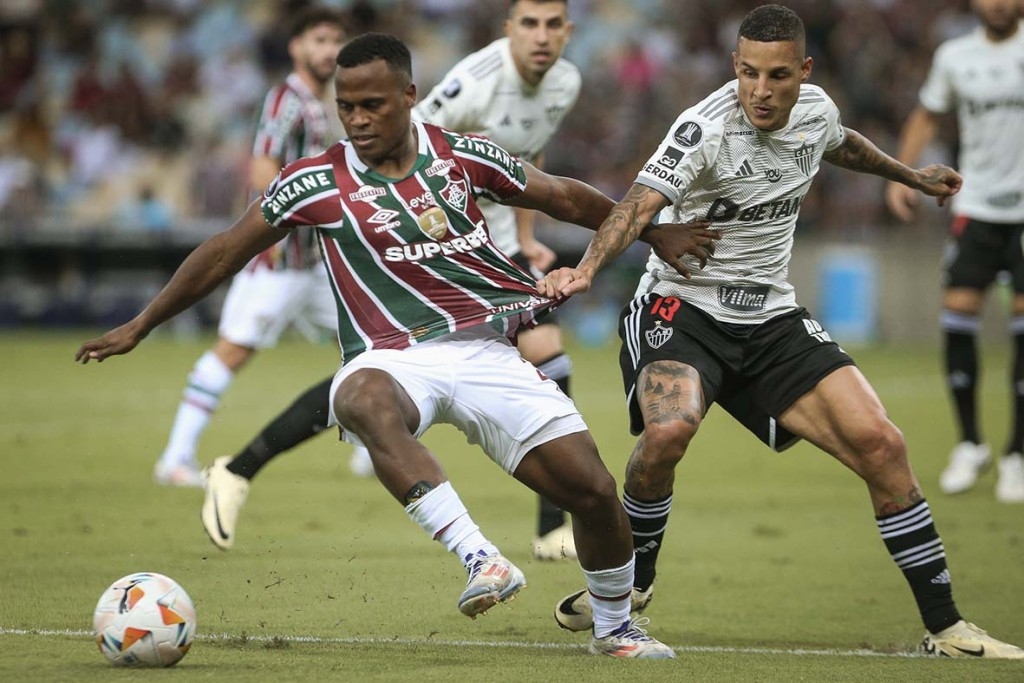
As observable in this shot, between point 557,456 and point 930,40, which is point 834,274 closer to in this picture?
point 930,40

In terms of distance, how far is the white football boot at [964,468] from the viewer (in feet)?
33.5

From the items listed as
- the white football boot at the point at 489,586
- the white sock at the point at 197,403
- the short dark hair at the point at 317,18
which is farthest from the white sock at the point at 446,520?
the short dark hair at the point at 317,18

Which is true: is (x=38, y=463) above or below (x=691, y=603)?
below

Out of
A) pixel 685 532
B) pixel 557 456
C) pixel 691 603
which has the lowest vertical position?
pixel 685 532

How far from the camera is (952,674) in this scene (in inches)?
214

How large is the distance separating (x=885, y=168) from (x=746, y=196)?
738mm

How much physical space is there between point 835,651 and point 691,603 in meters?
1.20

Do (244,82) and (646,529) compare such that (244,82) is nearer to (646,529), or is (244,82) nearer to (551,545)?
(551,545)

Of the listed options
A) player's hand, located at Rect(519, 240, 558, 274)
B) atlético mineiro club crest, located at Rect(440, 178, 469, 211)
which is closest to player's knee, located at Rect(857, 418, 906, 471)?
atlético mineiro club crest, located at Rect(440, 178, 469, 211)

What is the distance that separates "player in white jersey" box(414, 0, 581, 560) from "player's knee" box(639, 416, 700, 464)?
2257 mm

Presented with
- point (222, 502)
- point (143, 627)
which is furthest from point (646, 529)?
point (222, 502)

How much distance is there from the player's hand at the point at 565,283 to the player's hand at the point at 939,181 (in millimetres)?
1858

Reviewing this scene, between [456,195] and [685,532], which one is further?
[685,532]

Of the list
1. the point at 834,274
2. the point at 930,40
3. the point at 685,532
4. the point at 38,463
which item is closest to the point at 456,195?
the point at 685,532
